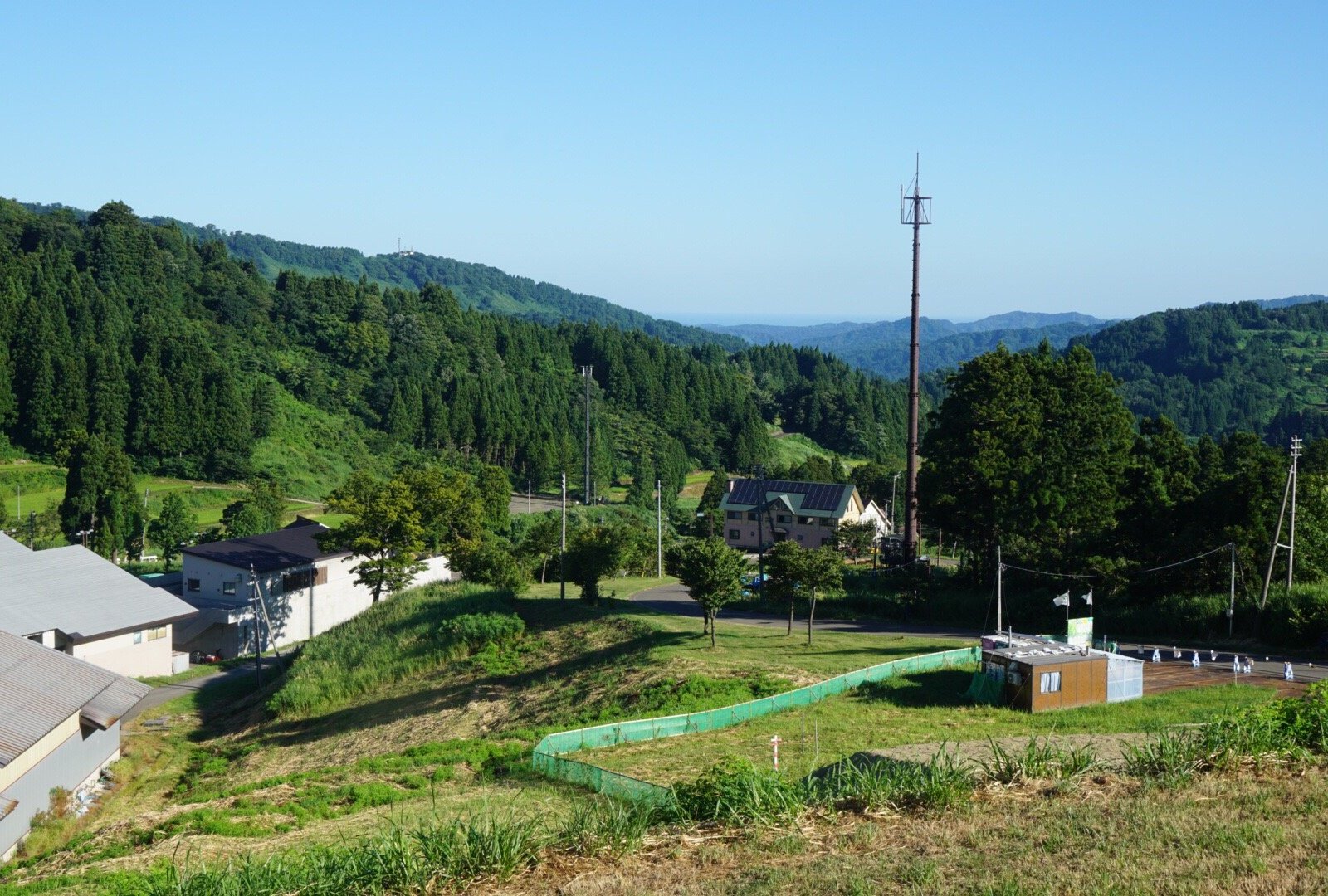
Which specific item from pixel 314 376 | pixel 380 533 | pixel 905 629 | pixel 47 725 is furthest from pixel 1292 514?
pixel 314 376

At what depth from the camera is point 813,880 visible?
8.55 m

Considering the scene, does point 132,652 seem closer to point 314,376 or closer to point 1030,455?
point 1030,455

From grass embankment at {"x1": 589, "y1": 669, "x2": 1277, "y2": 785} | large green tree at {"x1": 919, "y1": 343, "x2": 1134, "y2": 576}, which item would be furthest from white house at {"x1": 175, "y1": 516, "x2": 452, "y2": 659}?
grass embankment at {"x1": 589, "y1": 669, "x2": 1277, "y2": 785}

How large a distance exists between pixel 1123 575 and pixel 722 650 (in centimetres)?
1626

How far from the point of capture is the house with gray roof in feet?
231

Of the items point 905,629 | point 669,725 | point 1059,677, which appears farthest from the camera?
point 905,629

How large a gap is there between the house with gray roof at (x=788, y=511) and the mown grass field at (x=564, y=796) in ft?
98.1

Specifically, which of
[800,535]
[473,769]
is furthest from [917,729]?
[800,535]

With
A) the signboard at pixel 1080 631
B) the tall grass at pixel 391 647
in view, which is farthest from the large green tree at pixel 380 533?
the signboard at pixel 1080 631

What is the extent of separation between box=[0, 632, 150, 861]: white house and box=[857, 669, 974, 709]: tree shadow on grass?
55.8 ft

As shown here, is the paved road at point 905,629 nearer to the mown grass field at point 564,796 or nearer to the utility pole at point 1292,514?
the mown grass field at point 564,796

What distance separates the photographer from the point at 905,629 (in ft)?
122

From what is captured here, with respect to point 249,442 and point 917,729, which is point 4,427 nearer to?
point 249,442

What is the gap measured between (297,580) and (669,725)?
3082 cm
